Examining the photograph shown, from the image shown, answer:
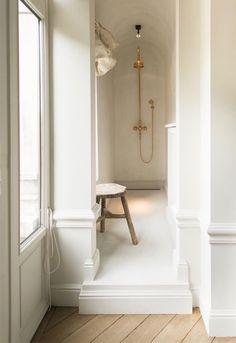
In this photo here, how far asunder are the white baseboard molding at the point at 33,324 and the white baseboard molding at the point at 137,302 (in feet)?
0.79

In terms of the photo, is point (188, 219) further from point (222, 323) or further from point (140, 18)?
point (140, 18)

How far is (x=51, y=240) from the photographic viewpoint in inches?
95.5

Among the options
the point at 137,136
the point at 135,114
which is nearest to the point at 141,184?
the point at 137,136

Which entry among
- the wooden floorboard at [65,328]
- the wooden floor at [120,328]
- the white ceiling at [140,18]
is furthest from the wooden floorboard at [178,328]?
the white ceiling at [140,18]

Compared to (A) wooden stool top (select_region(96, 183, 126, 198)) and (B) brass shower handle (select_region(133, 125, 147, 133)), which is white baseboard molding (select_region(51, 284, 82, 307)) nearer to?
(A) wooden stool top (select_region(96, 183, 126, 198))

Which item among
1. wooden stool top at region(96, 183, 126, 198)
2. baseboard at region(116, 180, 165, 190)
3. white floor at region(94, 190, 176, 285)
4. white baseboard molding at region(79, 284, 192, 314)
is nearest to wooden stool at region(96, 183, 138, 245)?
wooden stool top at region(96, 183, 126, 198)

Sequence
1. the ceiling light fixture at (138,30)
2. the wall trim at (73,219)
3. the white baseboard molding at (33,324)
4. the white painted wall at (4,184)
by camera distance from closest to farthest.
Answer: the white painted wall at (4,184) → the white baseboard molding at (33,324) → the wall trim at (73,219) → the ceiling light fixture at (138,30)

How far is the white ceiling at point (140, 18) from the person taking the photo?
3832 mm

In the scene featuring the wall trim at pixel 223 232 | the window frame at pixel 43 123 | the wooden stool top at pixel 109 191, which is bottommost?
the wall trim at pixel 223 232

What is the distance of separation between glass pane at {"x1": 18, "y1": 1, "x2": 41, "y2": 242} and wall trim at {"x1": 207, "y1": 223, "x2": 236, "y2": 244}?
1.07m

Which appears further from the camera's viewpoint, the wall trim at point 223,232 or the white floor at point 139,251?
the white floor at point 139,251

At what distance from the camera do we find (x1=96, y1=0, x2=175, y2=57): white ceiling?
383 centimetres

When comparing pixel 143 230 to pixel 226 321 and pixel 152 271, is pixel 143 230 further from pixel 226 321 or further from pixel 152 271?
pixel 226 321

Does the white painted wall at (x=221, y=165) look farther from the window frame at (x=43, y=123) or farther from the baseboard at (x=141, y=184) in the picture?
the baseboard at (x=141, y=184)
